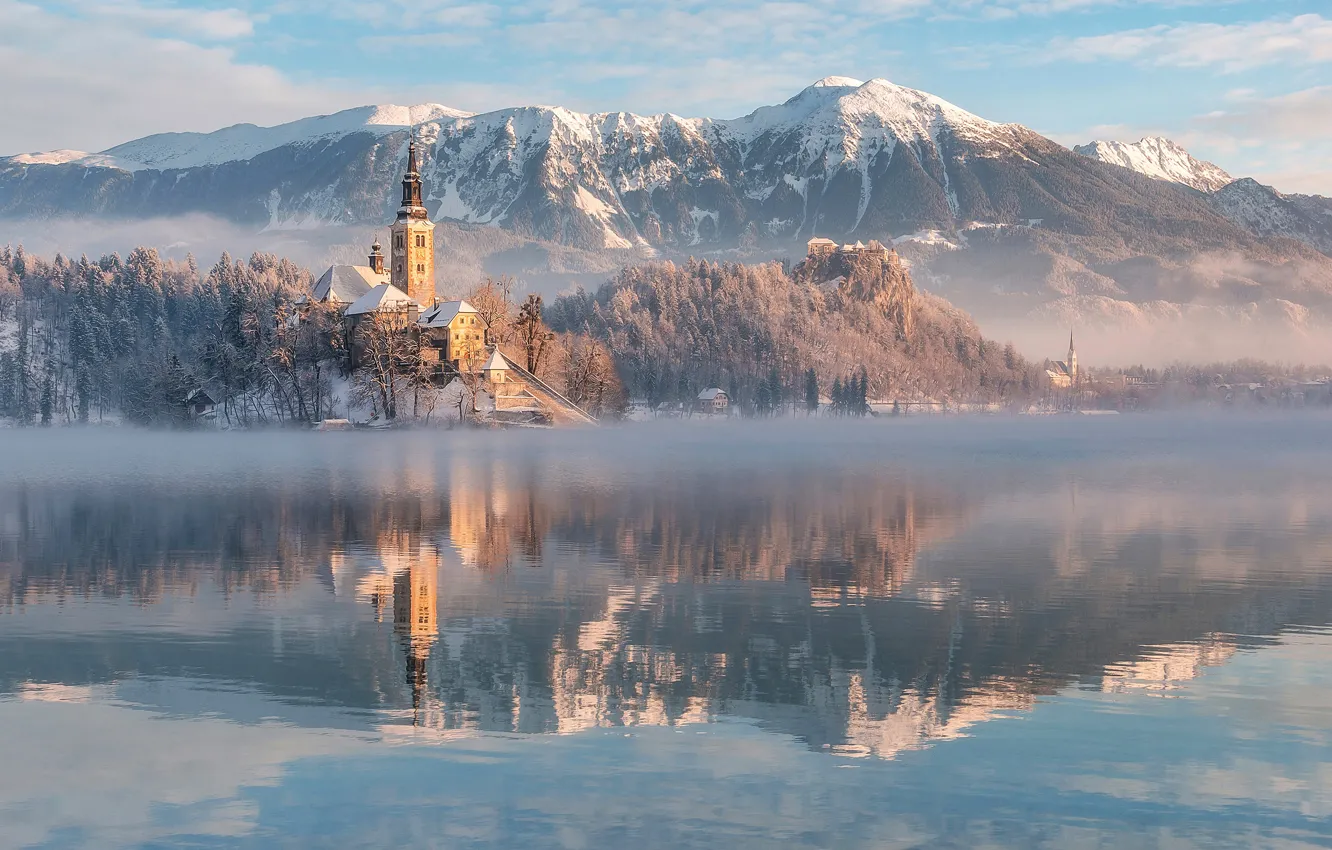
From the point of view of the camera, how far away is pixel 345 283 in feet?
584

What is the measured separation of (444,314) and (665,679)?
5372 inches

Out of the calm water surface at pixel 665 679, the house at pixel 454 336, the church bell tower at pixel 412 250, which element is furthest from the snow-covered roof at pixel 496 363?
the calm water surface at pixel 665 679

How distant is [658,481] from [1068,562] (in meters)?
37.9

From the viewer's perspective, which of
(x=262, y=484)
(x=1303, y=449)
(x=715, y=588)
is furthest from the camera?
(x=1303, y=449)

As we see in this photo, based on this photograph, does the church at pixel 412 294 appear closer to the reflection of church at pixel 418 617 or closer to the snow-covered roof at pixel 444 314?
the snow-covered roof at pixel 444 314

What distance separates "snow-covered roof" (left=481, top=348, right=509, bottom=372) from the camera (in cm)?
15450

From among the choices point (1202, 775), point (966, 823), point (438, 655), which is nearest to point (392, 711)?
point (438, 655)

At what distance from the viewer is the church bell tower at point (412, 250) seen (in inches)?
7303

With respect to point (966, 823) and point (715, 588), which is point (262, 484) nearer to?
point (715, 588)

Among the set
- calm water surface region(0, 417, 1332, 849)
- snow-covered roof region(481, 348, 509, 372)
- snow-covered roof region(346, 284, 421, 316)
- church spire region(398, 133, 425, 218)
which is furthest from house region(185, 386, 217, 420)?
calm water surface region(0, 417, 1332, 849)

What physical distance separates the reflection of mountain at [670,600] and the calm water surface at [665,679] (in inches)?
6.5

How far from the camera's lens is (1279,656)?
28.8 meters

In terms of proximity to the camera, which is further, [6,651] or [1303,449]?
[1303,449]

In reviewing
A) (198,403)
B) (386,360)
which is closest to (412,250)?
(386,360)
